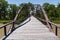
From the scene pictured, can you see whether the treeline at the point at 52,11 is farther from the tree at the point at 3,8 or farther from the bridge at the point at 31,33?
the bridge at the point at 31,33

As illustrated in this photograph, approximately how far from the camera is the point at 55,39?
5.27 meters

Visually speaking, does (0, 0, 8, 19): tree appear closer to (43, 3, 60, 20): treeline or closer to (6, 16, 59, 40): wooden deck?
(43, 3, 60, 20): treeline

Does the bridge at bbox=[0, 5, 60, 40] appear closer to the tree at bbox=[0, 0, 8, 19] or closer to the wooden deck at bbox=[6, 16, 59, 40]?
the wooden deck at bbox=[6, 16, 59, 40]

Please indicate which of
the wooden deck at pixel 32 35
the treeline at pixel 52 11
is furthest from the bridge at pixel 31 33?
the treeline at pixel 52 11

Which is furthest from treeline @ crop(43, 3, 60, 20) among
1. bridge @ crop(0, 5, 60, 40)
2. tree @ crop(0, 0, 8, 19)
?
bridge @ crop(0, 5, 60, 40)

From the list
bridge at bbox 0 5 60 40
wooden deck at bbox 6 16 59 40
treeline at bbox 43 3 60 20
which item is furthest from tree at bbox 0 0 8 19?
wooden deck at bbox 6 16 59 40

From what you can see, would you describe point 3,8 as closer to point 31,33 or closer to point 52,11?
point 52,11

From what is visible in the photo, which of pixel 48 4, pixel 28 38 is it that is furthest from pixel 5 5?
pixel 28 38

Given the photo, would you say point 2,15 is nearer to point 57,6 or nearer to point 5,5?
point 5,5

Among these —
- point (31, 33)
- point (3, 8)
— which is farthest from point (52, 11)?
point (31, 33)

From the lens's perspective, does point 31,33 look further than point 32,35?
Yes

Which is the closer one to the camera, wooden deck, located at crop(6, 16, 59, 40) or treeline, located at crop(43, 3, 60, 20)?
wooden deck, located at crop(6, 16, 59, 40)

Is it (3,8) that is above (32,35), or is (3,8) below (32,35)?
above

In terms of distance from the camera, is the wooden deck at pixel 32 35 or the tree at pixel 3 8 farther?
the tree at pixel 3 8
